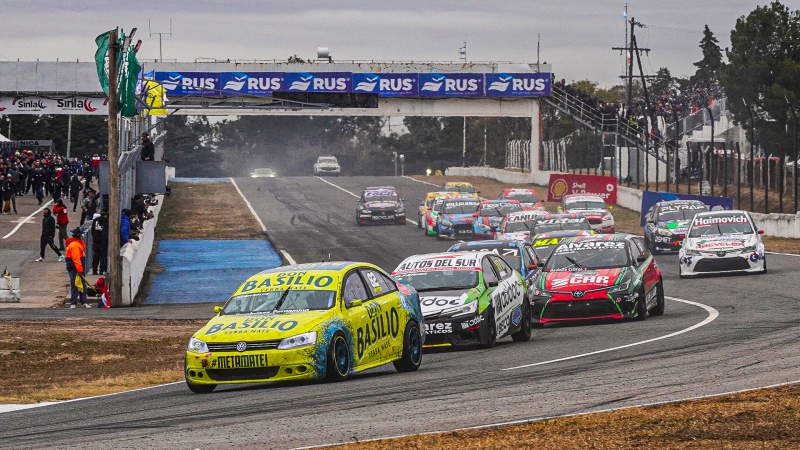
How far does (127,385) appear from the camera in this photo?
48.3ft

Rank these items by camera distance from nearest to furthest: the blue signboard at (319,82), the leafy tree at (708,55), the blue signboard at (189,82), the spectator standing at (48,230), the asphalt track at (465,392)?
1. the asphalt track at (465,392)
2. the spectator standing at (48,230)
3. the blue signboard at (189,82)
4. the blue signboard at (319,82)
5. the leafy tree at (708,55)

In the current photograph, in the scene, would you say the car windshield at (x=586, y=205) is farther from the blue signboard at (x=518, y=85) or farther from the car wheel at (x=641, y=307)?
the blue signboard at (x=518, y=85)

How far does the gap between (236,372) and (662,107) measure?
188 ft

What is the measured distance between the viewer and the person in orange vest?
25.0 metres

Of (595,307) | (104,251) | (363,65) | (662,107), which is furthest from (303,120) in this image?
(595,307)

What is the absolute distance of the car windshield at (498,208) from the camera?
136 ft

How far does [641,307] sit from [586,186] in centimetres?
3567

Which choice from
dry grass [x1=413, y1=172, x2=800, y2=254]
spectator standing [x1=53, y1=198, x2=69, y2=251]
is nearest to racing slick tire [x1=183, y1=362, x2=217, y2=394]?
spectator standing [x1=53, y1=198, x2=69, y2=251]

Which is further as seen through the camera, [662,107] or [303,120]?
[303,120]

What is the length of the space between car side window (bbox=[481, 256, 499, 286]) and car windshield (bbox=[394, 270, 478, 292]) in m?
0.14

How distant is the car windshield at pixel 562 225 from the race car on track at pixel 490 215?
8.04m

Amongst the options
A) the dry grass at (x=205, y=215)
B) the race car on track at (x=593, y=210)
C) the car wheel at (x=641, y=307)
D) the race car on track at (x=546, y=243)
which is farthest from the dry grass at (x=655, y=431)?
the dry grass at (x=205, y=215)

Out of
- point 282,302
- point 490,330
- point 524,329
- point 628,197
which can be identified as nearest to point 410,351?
point 282,302

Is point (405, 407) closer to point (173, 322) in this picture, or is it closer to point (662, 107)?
point (173, 322)
